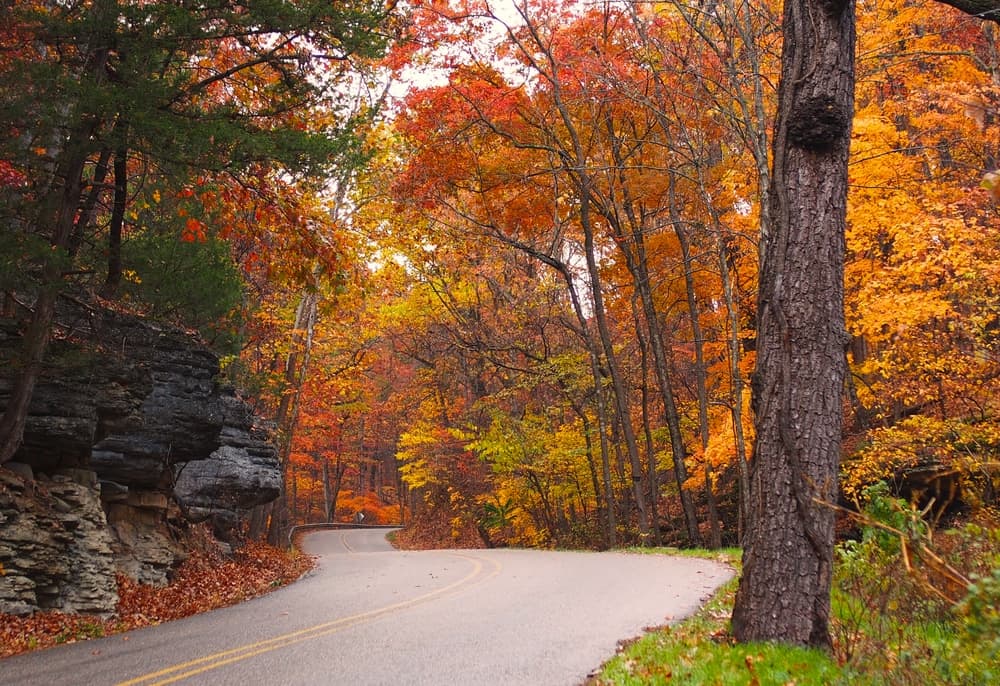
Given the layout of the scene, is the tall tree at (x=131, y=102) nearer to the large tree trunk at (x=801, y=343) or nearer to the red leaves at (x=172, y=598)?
the red leaves at (x=172, y=598)

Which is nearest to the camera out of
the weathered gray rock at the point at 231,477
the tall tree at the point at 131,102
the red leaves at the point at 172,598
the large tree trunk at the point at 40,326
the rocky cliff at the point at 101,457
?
the red leaves at the point at 172,598

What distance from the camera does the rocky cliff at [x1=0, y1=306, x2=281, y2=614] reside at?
9.09 metres

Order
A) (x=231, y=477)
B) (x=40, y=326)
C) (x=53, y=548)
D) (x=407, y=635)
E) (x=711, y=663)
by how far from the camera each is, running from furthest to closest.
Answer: (x=231, y=477) → (x=53, y=548) → (x=40, y=326) → (x=407, y=635) → (x=711, y=663)

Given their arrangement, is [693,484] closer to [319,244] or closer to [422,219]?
[422,219]

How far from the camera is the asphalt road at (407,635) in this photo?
6.00 meters

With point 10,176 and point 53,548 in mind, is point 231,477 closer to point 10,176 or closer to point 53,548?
point 53,548

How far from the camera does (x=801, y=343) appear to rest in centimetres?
580

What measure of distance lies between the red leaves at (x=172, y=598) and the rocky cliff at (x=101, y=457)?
1.22 feet

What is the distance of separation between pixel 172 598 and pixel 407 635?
5453 mm

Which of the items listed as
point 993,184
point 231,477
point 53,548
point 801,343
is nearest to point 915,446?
point 801,343

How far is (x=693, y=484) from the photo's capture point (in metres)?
18.4

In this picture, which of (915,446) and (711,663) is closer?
(711,663)

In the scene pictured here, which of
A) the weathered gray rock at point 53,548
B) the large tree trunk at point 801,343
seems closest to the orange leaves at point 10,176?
the weathered gray rock at point 53,548

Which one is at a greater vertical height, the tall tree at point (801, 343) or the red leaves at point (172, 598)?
the tall tree at point (801, 343)
